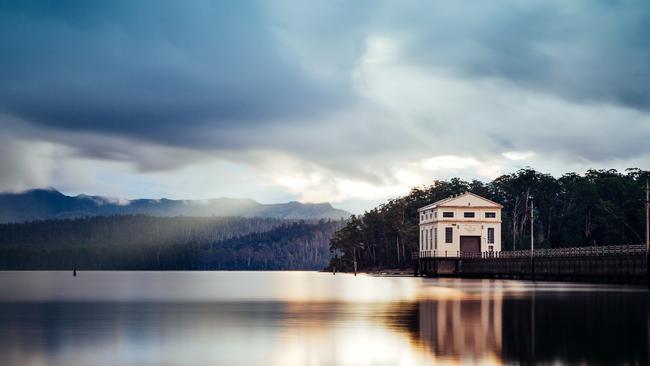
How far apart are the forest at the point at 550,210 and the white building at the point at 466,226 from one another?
573 inches

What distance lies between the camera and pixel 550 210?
171000 millimetres

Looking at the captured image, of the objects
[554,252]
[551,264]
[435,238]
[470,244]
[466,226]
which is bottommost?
[551,264]

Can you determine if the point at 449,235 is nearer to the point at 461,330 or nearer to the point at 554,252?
the point at 554,252

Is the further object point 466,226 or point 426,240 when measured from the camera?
point 426,240

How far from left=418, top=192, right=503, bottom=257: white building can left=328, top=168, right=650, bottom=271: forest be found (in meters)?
14.6

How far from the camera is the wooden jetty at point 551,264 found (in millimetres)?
84438

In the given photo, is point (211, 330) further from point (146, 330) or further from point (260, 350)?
point (260, 350)

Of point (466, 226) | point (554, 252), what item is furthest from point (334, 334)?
point (466, 226)

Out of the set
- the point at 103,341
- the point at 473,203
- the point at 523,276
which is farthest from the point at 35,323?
the point at 473,203

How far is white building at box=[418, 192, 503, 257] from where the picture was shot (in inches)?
5349

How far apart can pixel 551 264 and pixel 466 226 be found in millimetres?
31238

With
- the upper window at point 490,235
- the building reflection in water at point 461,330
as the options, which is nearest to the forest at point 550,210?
the upper window at point 490,235

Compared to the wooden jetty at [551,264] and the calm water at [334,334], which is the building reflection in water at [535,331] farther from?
the wooden jetty at [551,264]

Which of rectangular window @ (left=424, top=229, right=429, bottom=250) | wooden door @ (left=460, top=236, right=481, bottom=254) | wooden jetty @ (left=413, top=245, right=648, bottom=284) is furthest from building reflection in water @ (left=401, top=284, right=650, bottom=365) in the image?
rectangular window @ (left=424, top=229, right=429, bottom=250)
